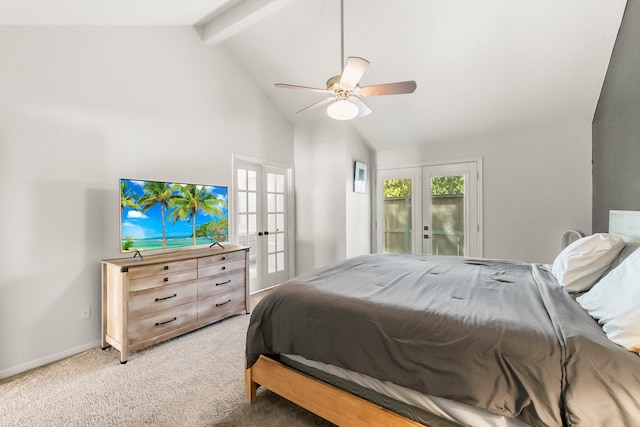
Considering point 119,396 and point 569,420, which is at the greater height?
point 569,420

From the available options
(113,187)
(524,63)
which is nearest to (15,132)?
(113,187)

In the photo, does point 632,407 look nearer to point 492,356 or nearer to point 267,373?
point 492,356

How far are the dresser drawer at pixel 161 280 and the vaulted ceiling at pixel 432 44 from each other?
6.90 feet

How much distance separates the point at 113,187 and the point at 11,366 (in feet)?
5.05

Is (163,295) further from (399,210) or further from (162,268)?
(399,210)

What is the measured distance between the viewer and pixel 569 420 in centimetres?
96

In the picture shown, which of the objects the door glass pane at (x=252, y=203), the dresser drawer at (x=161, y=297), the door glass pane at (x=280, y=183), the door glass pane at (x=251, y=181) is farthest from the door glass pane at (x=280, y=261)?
the dresser drawer at (x=161, y=297)

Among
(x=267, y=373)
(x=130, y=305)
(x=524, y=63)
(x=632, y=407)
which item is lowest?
(x=267, y=373)

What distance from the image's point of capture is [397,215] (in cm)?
476

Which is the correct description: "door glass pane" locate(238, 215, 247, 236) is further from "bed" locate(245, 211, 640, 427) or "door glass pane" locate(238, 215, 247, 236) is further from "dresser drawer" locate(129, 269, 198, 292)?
"bed" locate(245, 211, 640, 427)

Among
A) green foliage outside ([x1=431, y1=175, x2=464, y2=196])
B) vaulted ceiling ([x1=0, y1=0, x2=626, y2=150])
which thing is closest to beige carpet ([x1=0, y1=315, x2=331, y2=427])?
vaulted ceiling ([x1=0, y1=0, x2=626, y2=150])

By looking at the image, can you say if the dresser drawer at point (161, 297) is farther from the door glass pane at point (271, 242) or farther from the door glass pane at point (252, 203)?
the door glass pane at point (271, 242)

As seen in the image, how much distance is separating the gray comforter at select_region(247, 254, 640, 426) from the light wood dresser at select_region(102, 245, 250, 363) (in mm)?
1282

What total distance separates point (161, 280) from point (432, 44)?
3.54m
